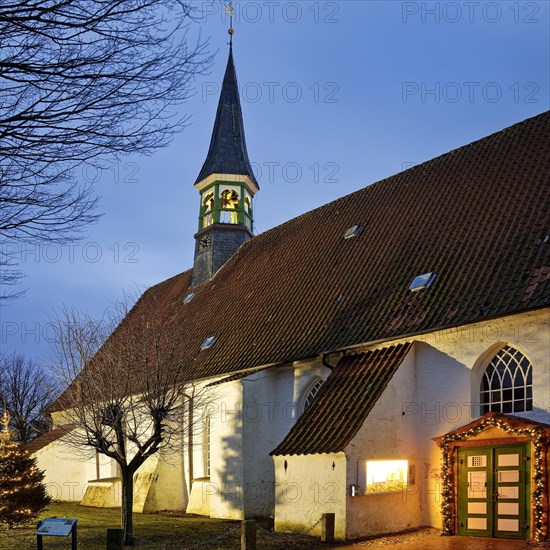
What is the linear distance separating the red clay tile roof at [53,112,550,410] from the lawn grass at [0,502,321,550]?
150 inches

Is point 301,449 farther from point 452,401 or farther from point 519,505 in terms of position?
point 519,505

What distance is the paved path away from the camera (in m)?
13.0

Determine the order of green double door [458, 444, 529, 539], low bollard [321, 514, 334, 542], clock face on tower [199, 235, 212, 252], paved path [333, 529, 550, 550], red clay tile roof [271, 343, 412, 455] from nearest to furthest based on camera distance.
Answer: paved path [333, 529, 550, 550] → green double door [458, 444, 529, 539] → low bollard [321, 514, 334, 542] → red clay tile roof [271, 343, 412, 455] → clock face on tower [199, 235, 212, 252]

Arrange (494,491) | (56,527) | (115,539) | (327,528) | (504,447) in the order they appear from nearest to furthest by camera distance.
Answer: (56,527) → (115,539) → (504,447) → (494,491) → (327,528)

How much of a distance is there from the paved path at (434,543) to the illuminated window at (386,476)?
35.4 inches

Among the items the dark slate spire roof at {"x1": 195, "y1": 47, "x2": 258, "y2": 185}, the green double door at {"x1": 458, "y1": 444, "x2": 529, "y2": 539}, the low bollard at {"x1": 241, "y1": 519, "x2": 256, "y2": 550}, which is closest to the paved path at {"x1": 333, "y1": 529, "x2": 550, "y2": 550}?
the green double door at {"x1": 458, "y1": 444, "x2": 529, "y2": 539}

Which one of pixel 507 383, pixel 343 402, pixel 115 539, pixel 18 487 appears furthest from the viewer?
pixel 18 487

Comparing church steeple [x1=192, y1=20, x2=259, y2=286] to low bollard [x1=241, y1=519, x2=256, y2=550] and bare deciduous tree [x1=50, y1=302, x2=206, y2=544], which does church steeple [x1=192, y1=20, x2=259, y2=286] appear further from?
low bollard [x1=241, y1=519, x2=256, y2=550]

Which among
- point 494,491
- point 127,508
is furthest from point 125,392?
point 494,491

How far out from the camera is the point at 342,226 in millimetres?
22750

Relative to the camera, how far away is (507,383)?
14.5m

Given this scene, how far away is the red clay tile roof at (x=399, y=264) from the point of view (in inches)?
600

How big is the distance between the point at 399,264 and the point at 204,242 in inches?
508

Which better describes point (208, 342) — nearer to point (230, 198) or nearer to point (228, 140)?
point (230, 198)
